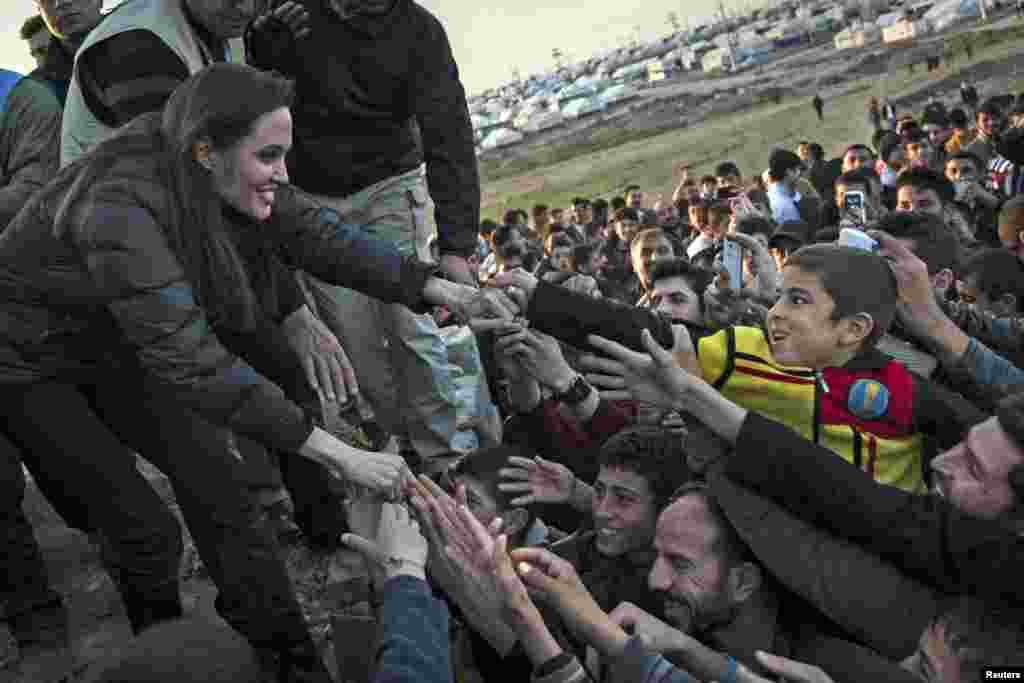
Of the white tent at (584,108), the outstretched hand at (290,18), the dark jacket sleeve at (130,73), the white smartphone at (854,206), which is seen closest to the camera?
the dark jacket sleeve at (130,73)

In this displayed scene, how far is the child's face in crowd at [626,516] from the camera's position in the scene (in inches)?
116

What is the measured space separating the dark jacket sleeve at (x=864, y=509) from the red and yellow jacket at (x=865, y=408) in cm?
48

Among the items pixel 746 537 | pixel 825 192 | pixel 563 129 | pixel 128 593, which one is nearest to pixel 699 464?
pixel 746 537

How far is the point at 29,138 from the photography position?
381 centimetres

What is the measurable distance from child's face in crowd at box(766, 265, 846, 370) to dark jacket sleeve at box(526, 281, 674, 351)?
388 mm

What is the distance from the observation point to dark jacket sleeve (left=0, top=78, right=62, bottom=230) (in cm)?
377

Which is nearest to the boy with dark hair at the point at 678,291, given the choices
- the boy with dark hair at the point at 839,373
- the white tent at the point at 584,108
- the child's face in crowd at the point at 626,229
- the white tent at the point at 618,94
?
the boy with dark hair at the point at 839,373

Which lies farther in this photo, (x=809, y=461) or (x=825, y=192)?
(x=825, y=192)

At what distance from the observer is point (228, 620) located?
9.98 ft

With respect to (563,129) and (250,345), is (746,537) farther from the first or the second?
(563,129)

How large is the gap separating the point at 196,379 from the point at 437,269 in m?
1.11

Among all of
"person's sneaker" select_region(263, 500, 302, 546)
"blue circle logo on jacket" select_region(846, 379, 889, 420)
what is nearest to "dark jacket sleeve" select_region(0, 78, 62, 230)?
"person's sneaker" select_region(263, 500, 302, 546)

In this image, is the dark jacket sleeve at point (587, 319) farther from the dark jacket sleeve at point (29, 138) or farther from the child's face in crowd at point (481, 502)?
the dark jacket sleeve at point (29, 138)

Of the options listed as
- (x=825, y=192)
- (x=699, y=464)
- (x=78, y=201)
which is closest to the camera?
(x=78, y=201)
